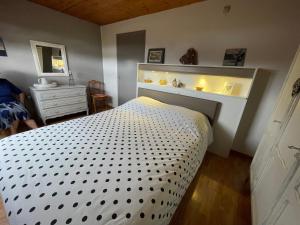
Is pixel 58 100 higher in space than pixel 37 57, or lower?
lower

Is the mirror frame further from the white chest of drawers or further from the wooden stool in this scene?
the wooden stool

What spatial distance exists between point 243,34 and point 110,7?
2301 millimetres

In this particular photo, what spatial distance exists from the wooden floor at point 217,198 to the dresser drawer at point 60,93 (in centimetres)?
193

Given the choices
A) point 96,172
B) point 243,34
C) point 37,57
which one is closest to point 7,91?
point 37,57

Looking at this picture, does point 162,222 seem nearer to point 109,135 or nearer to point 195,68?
point 109,135

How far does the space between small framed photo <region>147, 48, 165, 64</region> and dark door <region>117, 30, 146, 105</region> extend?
0.24 m

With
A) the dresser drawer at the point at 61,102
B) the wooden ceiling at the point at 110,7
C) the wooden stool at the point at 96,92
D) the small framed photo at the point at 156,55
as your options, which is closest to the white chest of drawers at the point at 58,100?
the dresser drawer at the point at 61,102

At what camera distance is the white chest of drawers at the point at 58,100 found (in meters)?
2.57

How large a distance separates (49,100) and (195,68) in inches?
114

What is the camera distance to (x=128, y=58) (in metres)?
3.21

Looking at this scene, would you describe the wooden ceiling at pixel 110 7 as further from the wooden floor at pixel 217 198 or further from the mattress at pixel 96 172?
the wooden floor at pixel 217 198

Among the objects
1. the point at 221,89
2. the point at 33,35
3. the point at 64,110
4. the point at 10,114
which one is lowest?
Result: the point at 64,110

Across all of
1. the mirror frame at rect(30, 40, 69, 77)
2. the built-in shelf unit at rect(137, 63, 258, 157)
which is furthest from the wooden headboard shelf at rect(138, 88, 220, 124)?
the mirror frame at rect(30, 40, 69, 77)

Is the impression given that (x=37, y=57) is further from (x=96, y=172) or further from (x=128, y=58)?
(x=96, y=172)
